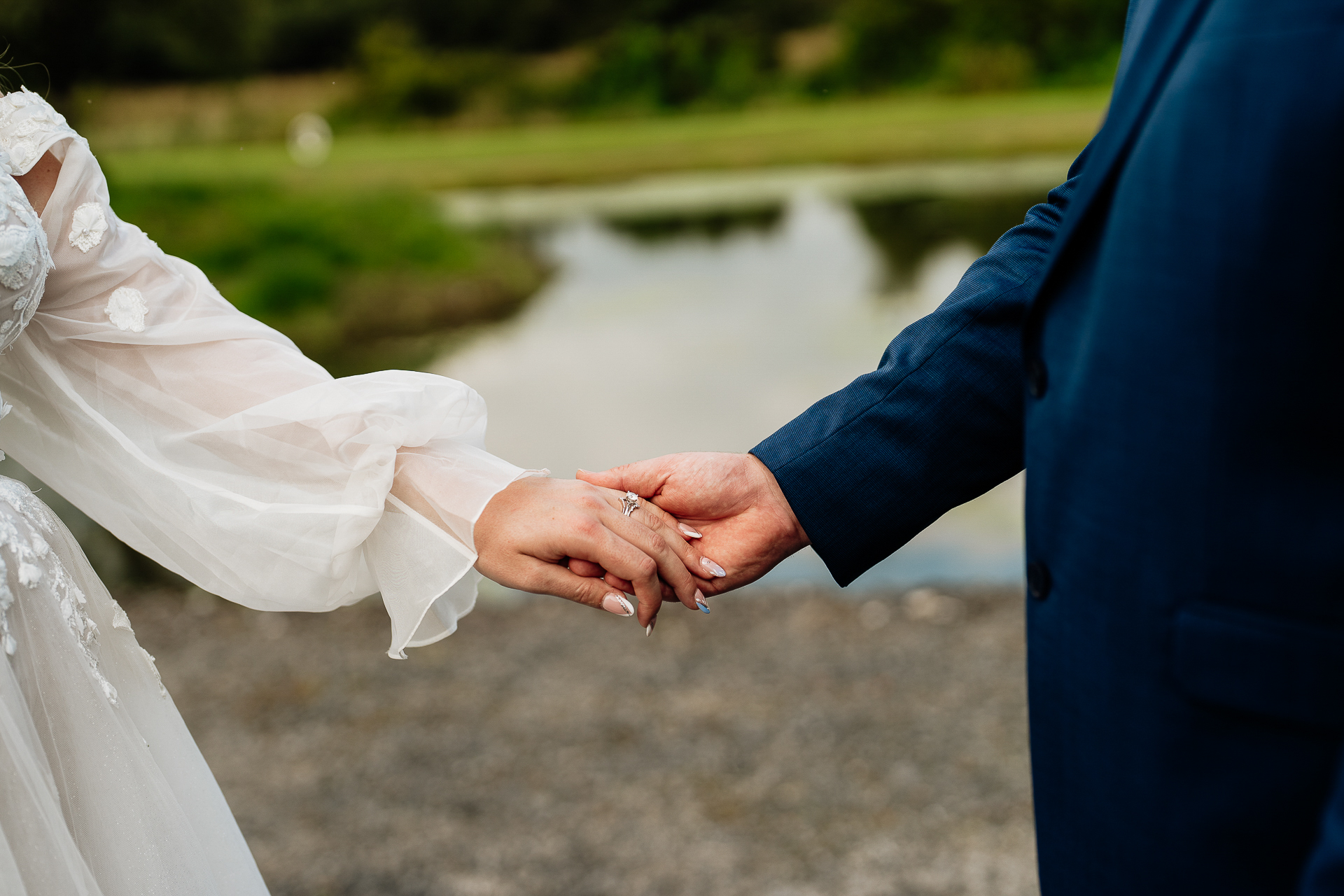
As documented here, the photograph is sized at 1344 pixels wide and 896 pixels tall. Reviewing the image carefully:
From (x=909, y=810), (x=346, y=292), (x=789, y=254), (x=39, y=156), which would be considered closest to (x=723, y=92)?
(x=789, y=254)

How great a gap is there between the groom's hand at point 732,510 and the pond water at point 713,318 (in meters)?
4.42

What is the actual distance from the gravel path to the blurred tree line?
9.18ft

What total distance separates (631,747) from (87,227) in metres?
2.92

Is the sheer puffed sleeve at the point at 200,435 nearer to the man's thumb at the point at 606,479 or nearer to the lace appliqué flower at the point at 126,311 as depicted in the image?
the lace appliqué flower at the point at 126,311

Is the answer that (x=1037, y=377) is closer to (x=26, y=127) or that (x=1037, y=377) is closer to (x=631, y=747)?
(x=26, y=127)

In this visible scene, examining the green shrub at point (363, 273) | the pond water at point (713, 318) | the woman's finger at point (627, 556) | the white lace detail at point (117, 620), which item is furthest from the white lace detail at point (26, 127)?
the green shrub at point (363, 273)

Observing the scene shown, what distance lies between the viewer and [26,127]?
110 cm

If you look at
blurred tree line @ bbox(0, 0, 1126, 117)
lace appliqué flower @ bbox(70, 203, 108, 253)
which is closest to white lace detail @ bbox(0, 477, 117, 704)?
lace appliqué flower @ bbox(70, 203, 108, 253)

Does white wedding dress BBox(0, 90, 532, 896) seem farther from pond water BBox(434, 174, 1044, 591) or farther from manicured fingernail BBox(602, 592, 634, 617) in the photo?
pond water BBox(434, 174, 1044, 591)

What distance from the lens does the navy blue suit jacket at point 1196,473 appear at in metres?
0.73

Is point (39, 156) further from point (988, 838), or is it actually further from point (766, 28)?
point (766, 28)

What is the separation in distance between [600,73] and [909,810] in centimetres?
423

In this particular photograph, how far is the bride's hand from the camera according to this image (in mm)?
1359

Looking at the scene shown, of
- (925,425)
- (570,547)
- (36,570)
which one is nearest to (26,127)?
(36,570)
